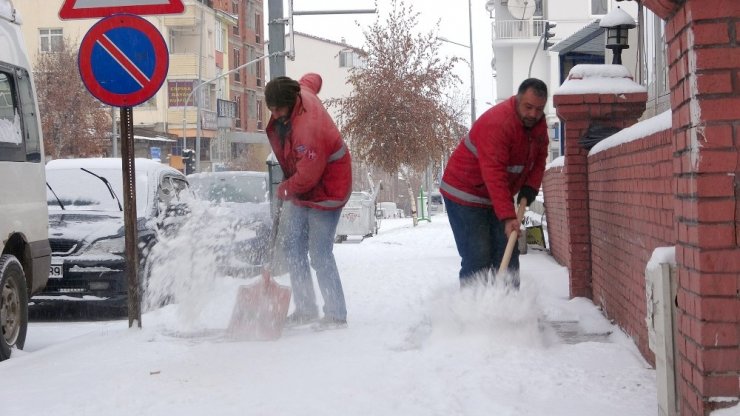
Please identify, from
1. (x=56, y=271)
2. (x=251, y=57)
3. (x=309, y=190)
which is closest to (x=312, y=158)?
(x=309, y=190)

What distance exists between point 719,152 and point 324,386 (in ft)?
8.17

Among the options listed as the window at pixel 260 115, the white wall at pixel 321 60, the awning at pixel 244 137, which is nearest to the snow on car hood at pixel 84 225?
the awning at pixel 244 137

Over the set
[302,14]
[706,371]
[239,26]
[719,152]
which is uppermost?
[239,26]

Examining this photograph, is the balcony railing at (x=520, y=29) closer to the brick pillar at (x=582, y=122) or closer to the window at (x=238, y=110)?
the window at (x=238, y=110)

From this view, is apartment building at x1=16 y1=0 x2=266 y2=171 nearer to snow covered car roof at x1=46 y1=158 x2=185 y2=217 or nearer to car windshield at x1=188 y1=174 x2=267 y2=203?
car windshield at x1=188 y1=174 x2=267 y2=203

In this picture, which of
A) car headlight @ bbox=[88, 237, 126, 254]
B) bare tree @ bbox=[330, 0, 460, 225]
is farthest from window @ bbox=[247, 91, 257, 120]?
car headlight @ bbox=[88, 237, 126, 254]

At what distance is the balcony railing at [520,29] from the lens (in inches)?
2159

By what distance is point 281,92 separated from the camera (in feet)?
23.4

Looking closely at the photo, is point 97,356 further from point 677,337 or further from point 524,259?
point 524,259

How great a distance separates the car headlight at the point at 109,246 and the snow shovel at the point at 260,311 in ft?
11.3

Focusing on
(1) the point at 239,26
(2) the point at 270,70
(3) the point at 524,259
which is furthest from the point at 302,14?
(1) the point at 239,26

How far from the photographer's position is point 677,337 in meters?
3.62

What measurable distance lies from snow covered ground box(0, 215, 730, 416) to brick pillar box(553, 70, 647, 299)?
0.41m

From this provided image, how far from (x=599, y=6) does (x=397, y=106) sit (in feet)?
73.6
